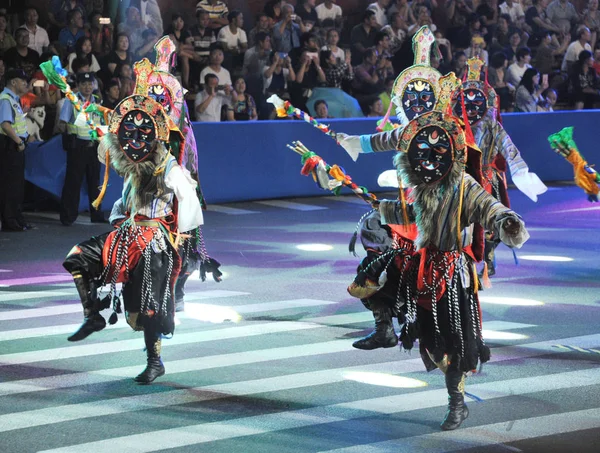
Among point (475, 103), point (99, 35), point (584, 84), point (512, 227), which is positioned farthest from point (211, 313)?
point (584, 84)

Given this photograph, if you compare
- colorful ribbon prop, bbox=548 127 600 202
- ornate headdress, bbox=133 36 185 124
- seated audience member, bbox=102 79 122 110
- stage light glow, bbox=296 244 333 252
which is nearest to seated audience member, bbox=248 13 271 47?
seated audience member, bbox=102 79 122 110

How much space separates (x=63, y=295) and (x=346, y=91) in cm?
876

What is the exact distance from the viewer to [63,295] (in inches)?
426

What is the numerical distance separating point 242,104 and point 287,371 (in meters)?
9.53

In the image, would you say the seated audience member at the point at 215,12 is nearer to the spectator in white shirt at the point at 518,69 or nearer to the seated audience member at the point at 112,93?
the seated audience member at the point at 112,93

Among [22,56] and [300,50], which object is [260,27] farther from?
[22,56]

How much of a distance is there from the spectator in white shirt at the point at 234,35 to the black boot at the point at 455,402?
1159 centimetres

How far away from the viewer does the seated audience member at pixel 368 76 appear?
1852 cm

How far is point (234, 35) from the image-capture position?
17.9 m

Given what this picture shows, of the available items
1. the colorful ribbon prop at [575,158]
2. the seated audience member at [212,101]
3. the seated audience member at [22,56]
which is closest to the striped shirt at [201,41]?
the seated audience member at [212,101]

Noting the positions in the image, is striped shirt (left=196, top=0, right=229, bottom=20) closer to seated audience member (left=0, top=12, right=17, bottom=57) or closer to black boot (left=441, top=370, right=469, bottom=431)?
seated audience member (left=0, top=12, right=17, bottom=57)

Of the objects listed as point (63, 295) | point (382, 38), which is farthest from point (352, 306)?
point (382, 38)

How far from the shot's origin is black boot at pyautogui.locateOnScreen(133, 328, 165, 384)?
784 centimetres

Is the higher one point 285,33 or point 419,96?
point 285,33
